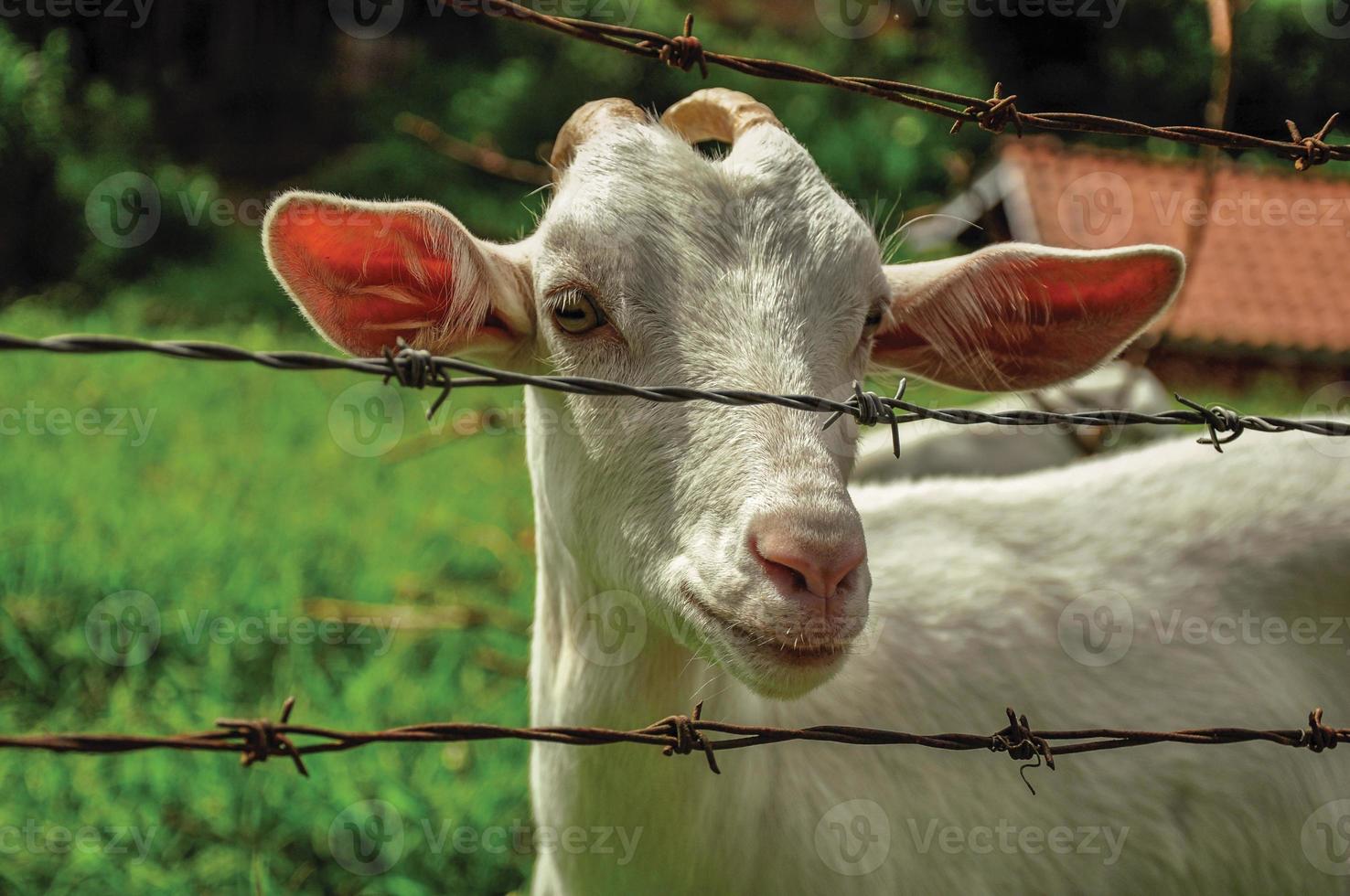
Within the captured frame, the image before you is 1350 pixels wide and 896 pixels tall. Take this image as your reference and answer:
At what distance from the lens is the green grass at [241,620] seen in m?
3.88

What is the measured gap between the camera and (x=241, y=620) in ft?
17.4

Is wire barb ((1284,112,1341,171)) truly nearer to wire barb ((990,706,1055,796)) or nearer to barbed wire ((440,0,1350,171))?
barbed wire ((440,0,1350,171))

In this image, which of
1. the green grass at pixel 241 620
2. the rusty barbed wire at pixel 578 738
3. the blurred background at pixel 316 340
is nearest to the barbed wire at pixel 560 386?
the rusty barbed wire at pixel 578 738

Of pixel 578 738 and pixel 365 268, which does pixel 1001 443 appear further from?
pixel 578 738

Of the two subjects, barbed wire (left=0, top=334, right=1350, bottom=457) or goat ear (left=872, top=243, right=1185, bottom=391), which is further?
goat ear (left=872, top=243, right=1185, bottom=391)

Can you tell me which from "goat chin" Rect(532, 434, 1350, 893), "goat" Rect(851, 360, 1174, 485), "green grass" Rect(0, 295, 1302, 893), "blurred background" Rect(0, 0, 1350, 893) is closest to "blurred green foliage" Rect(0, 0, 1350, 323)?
"blurred background" Rect(0, 0, 1350, 893)

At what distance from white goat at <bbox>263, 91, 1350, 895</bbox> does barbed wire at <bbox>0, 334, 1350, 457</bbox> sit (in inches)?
6.7

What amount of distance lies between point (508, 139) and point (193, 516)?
11.2m

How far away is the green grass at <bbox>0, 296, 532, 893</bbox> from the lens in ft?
12.7

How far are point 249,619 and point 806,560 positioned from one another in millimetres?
3979

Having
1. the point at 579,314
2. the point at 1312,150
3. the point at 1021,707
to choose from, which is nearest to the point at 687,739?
the point at 579,314

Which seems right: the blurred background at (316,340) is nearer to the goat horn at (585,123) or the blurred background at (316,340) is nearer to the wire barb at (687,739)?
the goat horn at (585,123)

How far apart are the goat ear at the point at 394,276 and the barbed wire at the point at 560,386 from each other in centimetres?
41

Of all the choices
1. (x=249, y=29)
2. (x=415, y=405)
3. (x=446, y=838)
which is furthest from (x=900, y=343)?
(x=249, y=29)
